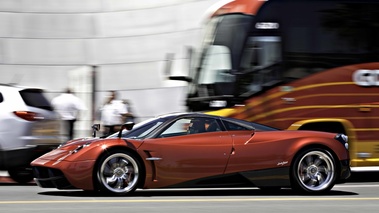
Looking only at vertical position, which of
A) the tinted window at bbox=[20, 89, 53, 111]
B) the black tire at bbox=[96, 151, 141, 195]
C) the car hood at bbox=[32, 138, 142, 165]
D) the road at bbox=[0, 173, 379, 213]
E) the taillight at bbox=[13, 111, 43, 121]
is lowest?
the road at bbox=[0, 173, 379, 213]

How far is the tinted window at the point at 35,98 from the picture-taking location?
12453 mm

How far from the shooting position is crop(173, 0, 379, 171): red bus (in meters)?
13.0

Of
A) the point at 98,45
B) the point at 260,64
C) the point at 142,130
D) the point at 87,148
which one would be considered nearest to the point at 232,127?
the point at 142,130

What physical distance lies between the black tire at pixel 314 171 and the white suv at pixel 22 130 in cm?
425

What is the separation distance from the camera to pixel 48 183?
32.3 ft

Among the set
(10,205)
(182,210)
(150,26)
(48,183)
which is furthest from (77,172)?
(150,26)

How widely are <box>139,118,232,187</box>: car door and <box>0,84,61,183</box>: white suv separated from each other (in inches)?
117

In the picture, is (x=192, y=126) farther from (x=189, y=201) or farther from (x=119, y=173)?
(x=189, y=201)

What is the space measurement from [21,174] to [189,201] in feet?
13.9

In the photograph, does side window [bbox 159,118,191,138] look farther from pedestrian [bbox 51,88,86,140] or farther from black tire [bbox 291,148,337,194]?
pedestrian [bbox 51,88,86,140]

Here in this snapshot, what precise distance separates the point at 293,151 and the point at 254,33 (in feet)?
11.0

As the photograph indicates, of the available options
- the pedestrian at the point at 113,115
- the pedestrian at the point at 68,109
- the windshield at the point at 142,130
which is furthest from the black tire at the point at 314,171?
the pedestrian at the point at 68,109

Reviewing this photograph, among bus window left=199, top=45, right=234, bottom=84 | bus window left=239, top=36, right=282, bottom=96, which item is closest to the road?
bus window left=239, top=36, right=282, bottom=96

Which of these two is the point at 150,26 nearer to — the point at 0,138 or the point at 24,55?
the point at 24,55
